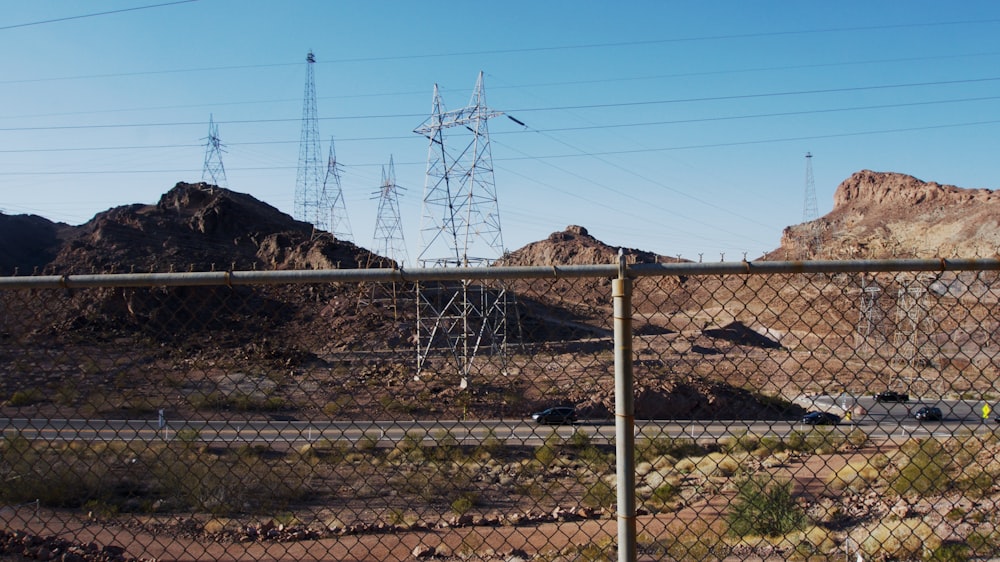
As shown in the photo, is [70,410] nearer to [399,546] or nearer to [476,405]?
[476,405]

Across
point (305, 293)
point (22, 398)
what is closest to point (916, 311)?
point (22, 398)

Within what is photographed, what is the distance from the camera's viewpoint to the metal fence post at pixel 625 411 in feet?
10.4

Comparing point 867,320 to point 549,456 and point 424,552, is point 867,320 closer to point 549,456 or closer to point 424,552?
point 549,456

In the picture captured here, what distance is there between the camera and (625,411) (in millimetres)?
3170

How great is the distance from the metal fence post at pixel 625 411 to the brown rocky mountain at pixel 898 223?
216 feet

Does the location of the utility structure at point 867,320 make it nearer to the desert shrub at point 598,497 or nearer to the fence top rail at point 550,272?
the fence top rail at point 550,272

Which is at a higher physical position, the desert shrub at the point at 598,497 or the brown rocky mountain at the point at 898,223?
the brown rocky mountain at the point at 898,223

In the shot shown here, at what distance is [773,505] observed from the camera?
714 cm

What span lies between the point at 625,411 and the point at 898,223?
100 metres

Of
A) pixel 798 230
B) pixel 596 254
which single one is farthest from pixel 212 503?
pixel 798 230

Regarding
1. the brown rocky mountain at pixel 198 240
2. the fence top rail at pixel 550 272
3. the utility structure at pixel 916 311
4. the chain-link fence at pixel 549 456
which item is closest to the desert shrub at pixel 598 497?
the chain-link fence at pixel 549 456

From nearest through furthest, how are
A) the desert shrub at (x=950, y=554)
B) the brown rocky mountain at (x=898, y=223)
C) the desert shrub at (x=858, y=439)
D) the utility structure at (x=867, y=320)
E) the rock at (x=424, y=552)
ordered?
the desert shrub at (x=950, y=554)
the utility structure at (x=867, y=320)
the rock at (x=424, y=552)
the desert shrub at (x=858, y=439)
the brown rocky mountain at (x=898, y=223)

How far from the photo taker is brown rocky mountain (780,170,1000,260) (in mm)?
71688

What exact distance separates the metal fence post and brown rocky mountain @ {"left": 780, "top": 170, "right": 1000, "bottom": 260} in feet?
216
